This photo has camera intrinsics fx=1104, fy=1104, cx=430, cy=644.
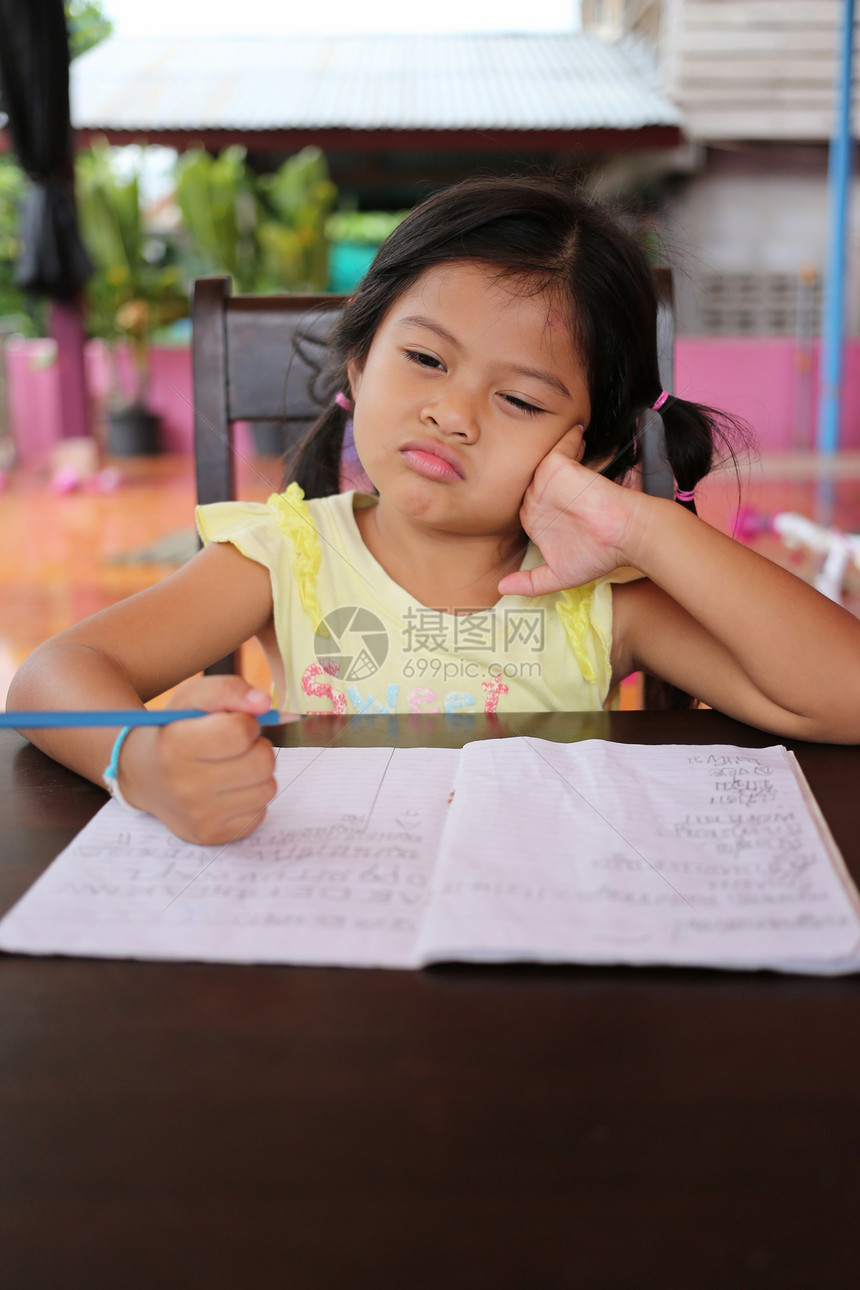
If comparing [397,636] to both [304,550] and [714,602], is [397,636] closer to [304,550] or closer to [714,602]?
[304,550]

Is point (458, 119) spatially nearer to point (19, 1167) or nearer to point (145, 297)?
point (145, 297)

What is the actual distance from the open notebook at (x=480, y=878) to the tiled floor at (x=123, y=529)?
50.7 inches

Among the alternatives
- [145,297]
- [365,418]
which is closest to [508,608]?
[365,418]

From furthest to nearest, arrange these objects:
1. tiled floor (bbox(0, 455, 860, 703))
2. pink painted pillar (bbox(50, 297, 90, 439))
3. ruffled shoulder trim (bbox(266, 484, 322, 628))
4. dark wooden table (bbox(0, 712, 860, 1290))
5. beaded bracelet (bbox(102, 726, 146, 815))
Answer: pink painted pillar (bbox(50, 297, 90, 439)) < tiled floor (bbox(0, 455, 860, 703)) < ruffled shoulder trim (bbox(266, 484, 322, 628)) < beaded bracelet (bbox(102, 726, 146, 815)) < dark wooden table (bbox(0, 712, 860, 1290))

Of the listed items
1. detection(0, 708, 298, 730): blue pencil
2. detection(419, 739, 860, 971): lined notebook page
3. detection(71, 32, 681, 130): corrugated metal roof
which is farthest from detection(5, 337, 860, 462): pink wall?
detection(0, 708, 298, 730): blue pencil

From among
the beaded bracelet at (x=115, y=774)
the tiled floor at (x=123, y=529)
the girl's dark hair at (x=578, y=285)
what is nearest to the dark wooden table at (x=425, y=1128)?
the beaded bracelet at (x=115, y=774)

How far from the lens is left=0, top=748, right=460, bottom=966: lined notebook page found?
375 millimetres

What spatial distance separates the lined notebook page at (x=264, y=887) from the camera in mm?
375

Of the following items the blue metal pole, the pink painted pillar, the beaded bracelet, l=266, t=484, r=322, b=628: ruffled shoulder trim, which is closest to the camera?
the beaded bracelet

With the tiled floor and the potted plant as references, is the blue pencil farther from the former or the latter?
the potted plant

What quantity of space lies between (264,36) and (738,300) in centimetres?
392

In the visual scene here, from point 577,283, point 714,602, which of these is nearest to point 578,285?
point 577,283

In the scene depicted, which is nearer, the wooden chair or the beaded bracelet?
the beaded bracelet

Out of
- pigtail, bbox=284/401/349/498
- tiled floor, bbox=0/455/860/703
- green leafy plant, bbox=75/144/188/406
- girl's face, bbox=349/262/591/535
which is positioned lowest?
tiled floor, bbox=0/455/860/703
